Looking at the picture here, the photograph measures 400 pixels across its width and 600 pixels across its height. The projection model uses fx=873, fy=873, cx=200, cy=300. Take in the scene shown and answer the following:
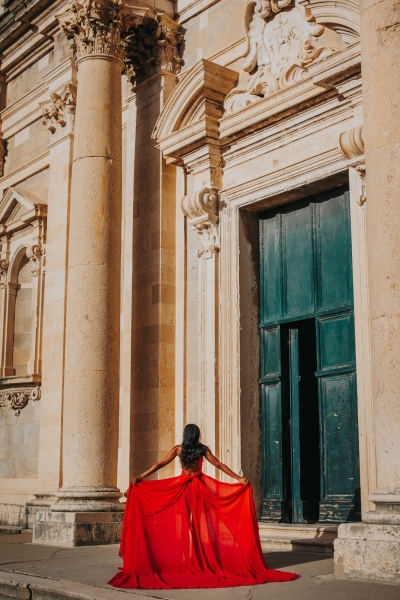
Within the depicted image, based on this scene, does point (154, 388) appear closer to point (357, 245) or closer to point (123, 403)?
point (123, 403)

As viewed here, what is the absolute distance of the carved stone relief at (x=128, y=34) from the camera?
42.0ft

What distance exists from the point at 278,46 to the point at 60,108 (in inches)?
195

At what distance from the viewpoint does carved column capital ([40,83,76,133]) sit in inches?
591

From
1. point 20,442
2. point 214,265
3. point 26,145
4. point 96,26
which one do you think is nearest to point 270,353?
point 214,265

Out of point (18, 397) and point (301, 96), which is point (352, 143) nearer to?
point (301, 96)

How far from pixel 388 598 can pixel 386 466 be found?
4.43ft

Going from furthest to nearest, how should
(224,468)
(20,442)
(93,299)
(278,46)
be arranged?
(20,442) → (93,299) → (278,46) → (224,468)

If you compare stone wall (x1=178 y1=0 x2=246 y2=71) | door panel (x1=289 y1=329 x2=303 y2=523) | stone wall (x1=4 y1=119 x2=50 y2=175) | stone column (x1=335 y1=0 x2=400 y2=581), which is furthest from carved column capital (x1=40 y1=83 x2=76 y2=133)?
stone column (x1=335 y1=0 x2=400 y2=581)

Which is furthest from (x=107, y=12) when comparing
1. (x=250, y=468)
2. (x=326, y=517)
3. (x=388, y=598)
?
(x=388, y=598)

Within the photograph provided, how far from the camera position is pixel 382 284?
7.76m

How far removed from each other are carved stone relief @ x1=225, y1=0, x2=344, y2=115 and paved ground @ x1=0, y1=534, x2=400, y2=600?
607cm

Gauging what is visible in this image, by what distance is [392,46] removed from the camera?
8.06 m

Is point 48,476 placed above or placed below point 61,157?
below

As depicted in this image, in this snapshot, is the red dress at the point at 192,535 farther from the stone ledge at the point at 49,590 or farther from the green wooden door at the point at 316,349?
the green wooden door at the point at 316,349
